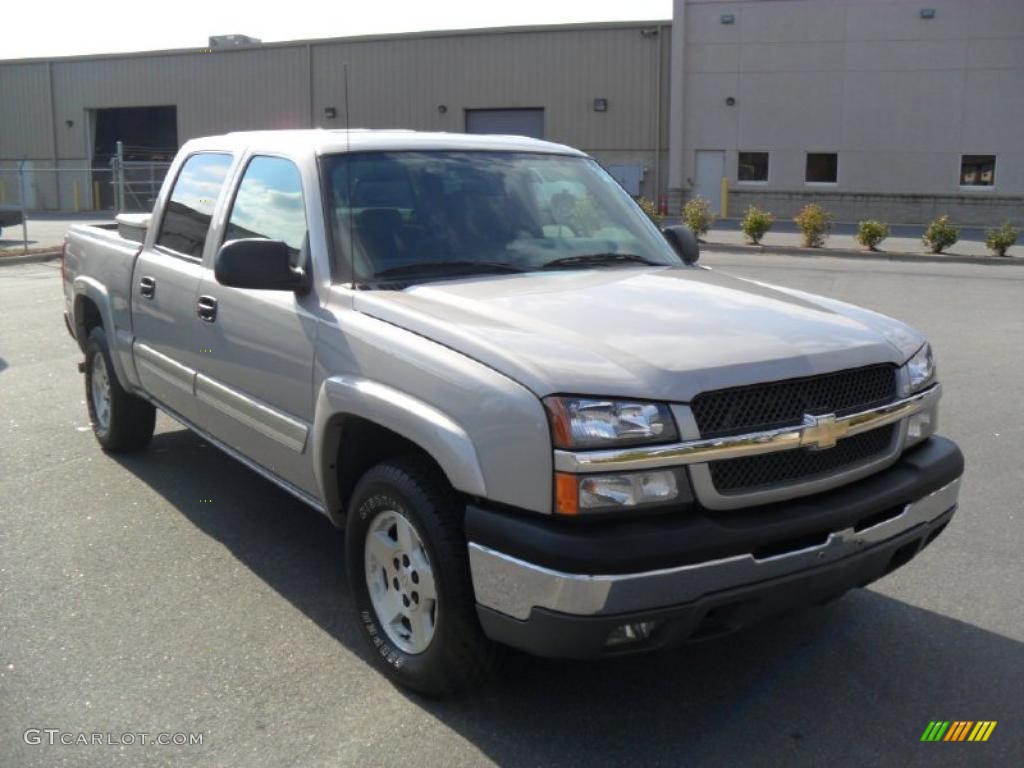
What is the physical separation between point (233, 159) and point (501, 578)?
2.96 m

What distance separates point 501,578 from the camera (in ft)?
10.2

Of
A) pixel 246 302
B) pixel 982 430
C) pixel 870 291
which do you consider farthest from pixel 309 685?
pixel 870 291

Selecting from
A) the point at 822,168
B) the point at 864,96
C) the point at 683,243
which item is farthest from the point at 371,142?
the point at 822,168

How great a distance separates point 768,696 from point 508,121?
37233 millimetres

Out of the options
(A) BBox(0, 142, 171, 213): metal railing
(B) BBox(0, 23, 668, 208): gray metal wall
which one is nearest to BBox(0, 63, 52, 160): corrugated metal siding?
(B) BBox(0, 23, 668, 208): gray metal wall

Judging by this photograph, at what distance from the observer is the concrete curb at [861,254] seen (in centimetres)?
2320

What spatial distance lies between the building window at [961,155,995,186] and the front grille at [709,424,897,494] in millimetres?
34026

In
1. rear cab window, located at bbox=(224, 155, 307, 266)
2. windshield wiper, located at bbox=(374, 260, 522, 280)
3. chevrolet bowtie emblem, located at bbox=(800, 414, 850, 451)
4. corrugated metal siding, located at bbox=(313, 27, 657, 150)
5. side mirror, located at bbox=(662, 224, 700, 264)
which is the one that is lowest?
chevrolet bowtie emblem, located at bbox=(800, 414, 850, 451)

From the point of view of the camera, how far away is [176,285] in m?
5.27

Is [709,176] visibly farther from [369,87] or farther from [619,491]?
[619,491]

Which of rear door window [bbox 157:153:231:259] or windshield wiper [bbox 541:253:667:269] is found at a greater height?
rear door window [bbox 157:153:231:259]

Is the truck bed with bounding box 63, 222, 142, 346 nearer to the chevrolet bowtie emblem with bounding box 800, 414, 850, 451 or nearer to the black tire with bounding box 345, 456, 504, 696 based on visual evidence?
the black tire with bounding box 345, 456, 504, 696

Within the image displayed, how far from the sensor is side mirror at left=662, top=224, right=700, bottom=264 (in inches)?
210

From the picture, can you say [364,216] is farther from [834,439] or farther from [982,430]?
[982,430]
